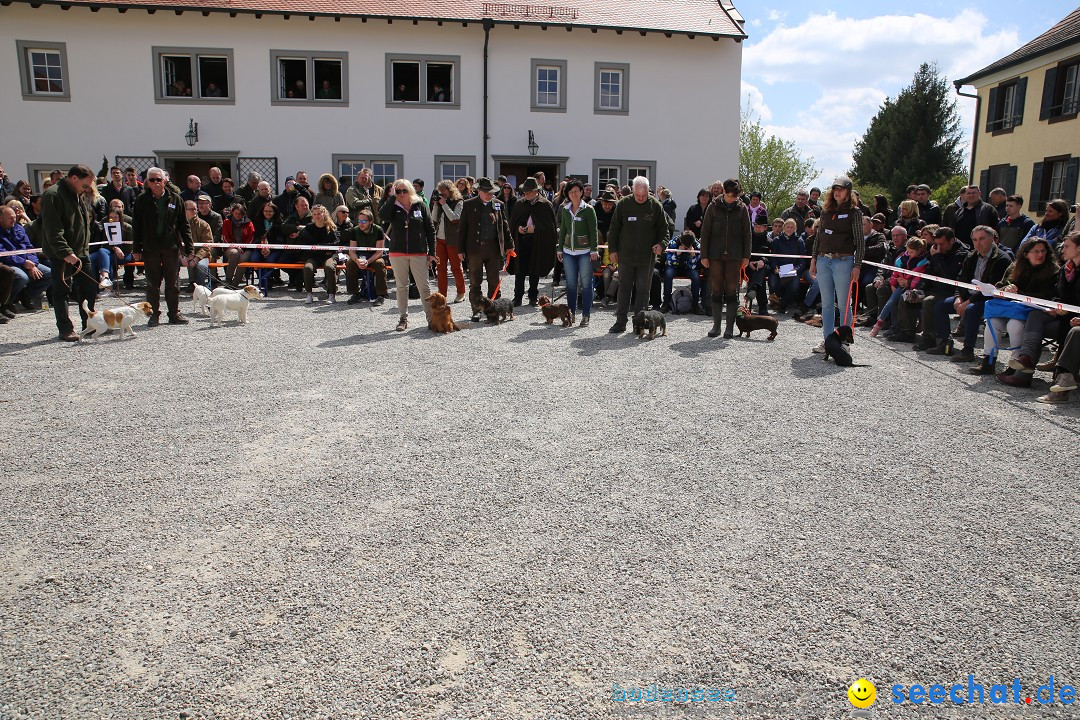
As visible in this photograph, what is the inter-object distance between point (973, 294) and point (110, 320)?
999cm

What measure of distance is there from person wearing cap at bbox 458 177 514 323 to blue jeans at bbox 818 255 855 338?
15.0ft

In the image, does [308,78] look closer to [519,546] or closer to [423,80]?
[423,80]

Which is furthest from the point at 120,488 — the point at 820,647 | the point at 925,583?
the point at 925,583

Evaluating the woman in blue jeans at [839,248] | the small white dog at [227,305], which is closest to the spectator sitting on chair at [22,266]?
the small white dog at [227,305]

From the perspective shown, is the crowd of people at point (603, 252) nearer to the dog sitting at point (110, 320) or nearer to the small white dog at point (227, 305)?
the dog sitting at point (110, 320)

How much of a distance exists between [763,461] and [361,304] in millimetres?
9009

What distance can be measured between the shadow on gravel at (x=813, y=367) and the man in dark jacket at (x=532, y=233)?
16.3 feet

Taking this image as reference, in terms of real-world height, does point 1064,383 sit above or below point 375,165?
below

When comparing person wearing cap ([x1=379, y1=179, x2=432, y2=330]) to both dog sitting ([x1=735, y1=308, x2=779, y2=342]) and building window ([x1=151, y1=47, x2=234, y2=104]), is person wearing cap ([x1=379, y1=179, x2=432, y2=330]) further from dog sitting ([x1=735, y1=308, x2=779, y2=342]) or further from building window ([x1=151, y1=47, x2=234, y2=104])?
building window ([x1=151, y1=47, x2=234, y2=104])

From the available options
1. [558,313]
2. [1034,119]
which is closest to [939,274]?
[558,313]

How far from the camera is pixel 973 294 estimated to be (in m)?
8.92

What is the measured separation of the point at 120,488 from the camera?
15.4ft

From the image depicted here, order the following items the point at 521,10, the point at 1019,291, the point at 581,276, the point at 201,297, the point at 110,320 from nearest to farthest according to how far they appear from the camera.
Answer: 1. the point at 1019,291
2. the point at 110,320
3. the point at 581,276
4. the point at 201,297
5. the point at 521,10

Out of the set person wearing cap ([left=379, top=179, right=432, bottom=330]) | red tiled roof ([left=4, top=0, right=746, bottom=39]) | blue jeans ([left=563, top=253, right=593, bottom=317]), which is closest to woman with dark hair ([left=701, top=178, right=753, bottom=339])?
blue jeans ([left=563, top=253, right=593, bottom=317])
